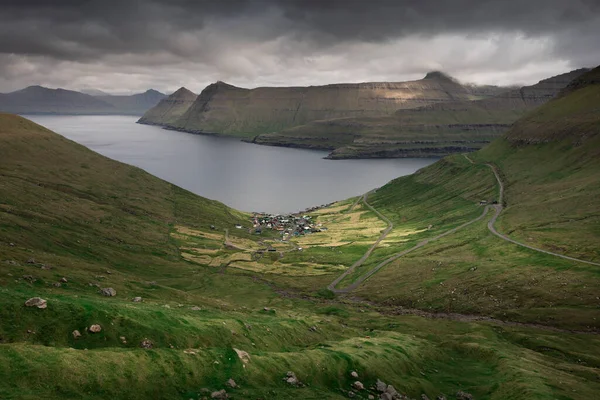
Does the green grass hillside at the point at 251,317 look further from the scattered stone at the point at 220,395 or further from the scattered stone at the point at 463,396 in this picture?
the scattered stone at the point at 463,396

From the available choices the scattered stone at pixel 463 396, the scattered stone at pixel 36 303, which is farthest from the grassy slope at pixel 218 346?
the scattered stone at pixel 463 396

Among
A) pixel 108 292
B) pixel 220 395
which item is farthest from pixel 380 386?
pixel 108 292

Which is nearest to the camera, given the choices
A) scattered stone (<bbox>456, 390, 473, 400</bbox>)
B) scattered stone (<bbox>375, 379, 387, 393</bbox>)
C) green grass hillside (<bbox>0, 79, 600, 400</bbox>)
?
green grass hillside (<bbox>0, 79, 600, 400</bbox>)

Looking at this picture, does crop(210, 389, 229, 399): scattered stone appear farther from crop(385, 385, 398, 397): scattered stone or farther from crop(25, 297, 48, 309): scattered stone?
Result: crop(385, 385, 398, 397): scattered stone

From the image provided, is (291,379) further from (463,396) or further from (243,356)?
(463,396)

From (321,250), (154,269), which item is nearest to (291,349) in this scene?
(154,269)

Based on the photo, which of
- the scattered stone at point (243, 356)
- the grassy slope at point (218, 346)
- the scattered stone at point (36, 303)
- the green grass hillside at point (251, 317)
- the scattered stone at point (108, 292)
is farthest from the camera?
the scattered stone at point (108, 292)

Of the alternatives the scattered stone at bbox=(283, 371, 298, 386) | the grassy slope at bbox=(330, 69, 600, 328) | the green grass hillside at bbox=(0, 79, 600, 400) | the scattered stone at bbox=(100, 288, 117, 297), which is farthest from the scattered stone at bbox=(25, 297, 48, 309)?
the grassy slope at bbox=(330, 69, 600, 328)
